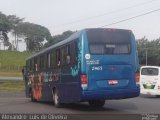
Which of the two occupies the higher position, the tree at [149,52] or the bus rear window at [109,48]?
the tree at [149,52]

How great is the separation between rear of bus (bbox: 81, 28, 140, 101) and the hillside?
76.0m

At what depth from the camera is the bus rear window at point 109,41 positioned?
65.7ft

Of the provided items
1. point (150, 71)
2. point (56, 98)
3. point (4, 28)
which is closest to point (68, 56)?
point (56, 98)

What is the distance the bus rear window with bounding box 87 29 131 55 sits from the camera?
65.7 ft

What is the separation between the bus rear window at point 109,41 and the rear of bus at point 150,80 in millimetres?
13030

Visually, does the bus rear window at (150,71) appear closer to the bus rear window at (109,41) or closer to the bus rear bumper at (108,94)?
the bus rear window at (109,41)

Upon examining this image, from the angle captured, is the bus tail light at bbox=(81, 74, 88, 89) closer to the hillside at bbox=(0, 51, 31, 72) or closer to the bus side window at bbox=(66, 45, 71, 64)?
the bus side window at bbox=(66, 45, 71, 64)

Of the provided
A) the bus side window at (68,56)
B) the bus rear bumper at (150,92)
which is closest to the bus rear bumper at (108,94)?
the bus side window at (68,56)

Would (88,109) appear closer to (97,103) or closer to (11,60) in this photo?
(97,103)

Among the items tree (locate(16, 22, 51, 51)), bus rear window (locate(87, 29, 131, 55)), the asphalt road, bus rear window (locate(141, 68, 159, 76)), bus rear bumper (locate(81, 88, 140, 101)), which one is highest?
tree (locate(16, 22, 51, 51))

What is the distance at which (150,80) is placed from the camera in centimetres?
3362

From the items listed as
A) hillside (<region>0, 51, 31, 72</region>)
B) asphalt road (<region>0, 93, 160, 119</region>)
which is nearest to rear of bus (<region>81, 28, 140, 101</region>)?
asphalt road (<region>0, 93, 160, 119</region>)

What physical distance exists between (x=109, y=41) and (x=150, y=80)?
13.9m

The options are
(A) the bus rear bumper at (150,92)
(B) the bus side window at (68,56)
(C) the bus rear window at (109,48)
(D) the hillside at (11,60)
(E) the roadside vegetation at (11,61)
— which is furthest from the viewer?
(D) the hillside at (11,60)
